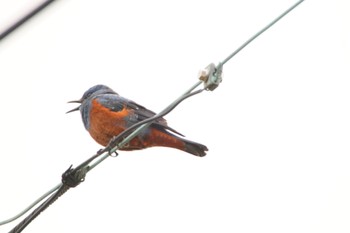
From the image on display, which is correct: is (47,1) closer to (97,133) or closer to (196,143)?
(97,133)

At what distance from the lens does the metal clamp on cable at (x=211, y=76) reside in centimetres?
388

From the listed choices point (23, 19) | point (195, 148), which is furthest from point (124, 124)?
point (23, 19)

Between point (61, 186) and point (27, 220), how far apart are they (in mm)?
253

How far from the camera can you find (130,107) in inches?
232

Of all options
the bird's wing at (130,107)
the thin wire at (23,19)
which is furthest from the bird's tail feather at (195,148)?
the thin wire at (23,19)

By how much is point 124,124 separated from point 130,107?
0.17 meters

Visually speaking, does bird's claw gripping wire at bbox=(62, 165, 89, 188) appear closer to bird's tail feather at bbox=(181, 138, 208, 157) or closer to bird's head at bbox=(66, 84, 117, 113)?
bird's tail feather at bbox=(181, 138, 208, 157)

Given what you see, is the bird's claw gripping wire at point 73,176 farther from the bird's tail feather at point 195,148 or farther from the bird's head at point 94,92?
the bird's head at point 94,92

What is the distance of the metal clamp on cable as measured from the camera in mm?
3879

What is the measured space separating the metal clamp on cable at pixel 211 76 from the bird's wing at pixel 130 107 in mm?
1705

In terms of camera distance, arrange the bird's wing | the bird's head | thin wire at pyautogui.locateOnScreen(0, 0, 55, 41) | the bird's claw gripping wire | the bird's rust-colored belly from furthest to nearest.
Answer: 1. thin wire at pyautogui.locateOnScreen(0, 0, 55, 41)
2. the bird's head
3. the bird's wing
4. the bird's rust-colored belly
5. the bird's claw gripping wire

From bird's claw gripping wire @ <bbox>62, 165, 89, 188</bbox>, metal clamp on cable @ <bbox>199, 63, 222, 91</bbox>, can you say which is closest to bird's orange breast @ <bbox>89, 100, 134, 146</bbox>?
bird's claw gripping wire @ <bbox>62, 165, 89, 188</bbox>

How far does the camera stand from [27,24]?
29.6 feet

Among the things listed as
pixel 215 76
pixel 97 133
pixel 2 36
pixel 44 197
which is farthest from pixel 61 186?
pixel 2 36
